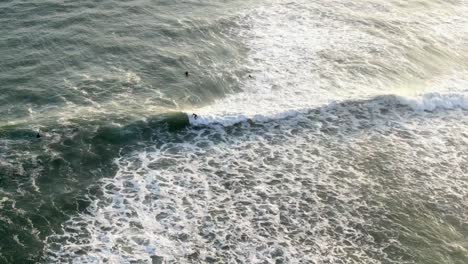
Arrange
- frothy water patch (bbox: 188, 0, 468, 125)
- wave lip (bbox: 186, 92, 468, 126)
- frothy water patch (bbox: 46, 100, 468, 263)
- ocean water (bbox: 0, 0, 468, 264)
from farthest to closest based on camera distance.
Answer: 1. frothy water patch (bbox: 188, 0, 468, 125)
2. wave lip (bbox: 186, 92, 468, 126)
3. ocean water (bbox: 0, 0, 468, 264)
4. frothy water patch (bbox: 46, 100, 468, 263)

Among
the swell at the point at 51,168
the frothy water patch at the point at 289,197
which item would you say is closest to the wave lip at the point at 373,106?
the frothy water patch at the point at 289,197

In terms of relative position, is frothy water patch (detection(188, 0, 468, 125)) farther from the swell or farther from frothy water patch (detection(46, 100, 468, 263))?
the swell

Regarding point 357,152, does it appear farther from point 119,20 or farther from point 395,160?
point 119,20

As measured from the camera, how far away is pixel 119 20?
1594 inches

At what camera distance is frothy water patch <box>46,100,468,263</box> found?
23766 mm

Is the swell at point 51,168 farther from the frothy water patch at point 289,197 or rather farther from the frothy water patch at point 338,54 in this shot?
the frothy water patch at point 338,54

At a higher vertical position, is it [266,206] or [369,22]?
[369,22]

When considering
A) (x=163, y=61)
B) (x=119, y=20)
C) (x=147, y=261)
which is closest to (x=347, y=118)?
(x=163, y=61)

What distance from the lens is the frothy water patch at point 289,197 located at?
2377cm

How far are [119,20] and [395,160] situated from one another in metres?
23.6

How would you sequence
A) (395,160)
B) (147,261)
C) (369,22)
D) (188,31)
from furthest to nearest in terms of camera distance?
(369,22) < (188,31) < (395,160) < (147,261)

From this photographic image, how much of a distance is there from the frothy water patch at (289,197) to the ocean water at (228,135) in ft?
0.28

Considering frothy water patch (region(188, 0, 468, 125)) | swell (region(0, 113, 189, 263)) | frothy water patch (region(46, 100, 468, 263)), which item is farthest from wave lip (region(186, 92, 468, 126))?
swell (region(0, 113, 189, 263))

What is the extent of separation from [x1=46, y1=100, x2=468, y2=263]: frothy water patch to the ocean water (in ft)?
0.28
